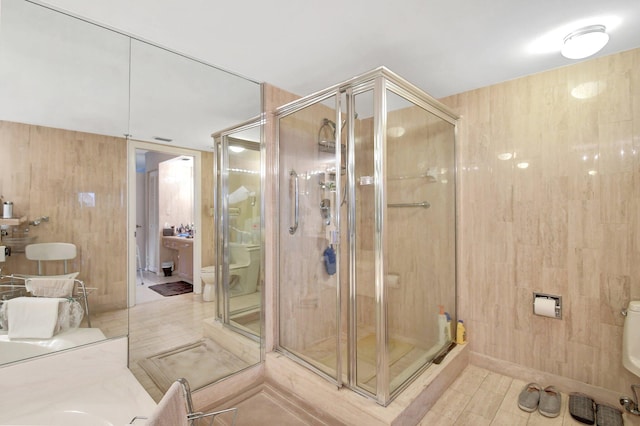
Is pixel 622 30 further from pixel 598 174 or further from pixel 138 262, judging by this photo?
pixel 138 262

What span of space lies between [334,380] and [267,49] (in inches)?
91.8

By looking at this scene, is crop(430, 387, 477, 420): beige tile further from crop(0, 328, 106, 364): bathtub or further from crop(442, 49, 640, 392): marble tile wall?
crop(0, 328, 106, 364): bathtub

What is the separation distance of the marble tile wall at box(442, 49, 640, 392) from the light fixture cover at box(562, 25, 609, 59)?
484 millimetres

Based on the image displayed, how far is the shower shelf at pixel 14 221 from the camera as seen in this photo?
1521 millimetres

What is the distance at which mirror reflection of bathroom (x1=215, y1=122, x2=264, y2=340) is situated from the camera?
2.34 m

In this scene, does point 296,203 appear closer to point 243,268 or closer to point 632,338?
point 243,268

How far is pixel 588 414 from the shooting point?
76.3 inches

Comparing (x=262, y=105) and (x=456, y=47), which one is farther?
(x=262, y=105)

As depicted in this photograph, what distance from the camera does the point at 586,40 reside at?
5.81ft

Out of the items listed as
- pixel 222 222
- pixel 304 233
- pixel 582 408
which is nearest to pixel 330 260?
pixel 304 233

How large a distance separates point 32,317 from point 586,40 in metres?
3.57

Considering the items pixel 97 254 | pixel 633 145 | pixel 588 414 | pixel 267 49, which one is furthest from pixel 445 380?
pixel 267 49

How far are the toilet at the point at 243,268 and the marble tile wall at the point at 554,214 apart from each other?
6.22ft

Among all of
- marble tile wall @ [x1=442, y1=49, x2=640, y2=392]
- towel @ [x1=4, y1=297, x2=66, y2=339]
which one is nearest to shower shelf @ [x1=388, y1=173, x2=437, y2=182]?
marble tile wall @ [x1=442, y1=49, x2=640, y2=392]
